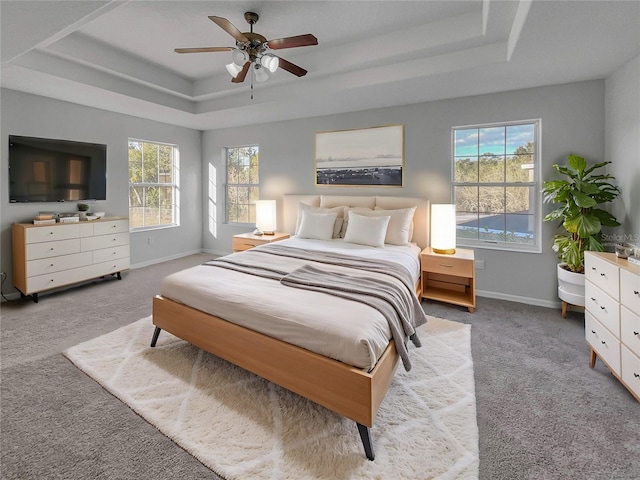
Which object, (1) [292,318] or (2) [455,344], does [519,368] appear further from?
(1) [292,318]

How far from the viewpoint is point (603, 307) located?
7.06ft

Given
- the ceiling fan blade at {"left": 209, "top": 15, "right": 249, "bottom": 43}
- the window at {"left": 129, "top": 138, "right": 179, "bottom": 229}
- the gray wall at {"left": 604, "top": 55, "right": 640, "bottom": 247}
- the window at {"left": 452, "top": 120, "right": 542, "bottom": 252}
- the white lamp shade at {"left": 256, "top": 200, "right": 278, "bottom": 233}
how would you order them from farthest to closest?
the window at {"left": 129, "top": 138, "right": 179, "bottom": 229} → the white lamp shade at {"left": 256, "top": 200, "right": 278, "bottom": 233} → the window at {"left": 452, "top": 120, "right": 542, "bottom": 252} → the gray wall at {"left": 604, "top": 55, "right": 640, "bottom": 247} → the ceiling fan blade at {"left": 209, "top": 15, "right": 249, "bottom": 43}

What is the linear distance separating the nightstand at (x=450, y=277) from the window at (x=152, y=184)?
4.52 meters

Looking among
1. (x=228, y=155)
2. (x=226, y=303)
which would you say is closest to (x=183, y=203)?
(x=228, y=155)

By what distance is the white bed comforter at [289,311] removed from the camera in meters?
1.64

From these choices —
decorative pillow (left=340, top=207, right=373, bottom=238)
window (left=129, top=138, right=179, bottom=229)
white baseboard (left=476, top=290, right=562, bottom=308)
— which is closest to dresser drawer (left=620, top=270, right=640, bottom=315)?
white baseboard (left=476, top=290, right=562, bottom=308)

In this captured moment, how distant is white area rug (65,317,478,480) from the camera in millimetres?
1509

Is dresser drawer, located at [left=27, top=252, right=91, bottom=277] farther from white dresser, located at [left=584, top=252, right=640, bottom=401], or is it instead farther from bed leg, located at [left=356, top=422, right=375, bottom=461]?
white dresser, located at [left=584, top=252, right=640, bottom=401]

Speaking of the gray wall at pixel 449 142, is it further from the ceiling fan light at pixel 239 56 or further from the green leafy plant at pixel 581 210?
the ceiling fan light at pixel 239 56

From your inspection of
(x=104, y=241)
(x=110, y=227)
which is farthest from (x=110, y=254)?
(x=110, y=227)

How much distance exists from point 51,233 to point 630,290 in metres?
5.36

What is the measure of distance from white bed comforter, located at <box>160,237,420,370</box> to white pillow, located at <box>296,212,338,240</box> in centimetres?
137

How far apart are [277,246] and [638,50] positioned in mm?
3597

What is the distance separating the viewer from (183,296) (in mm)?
2389
